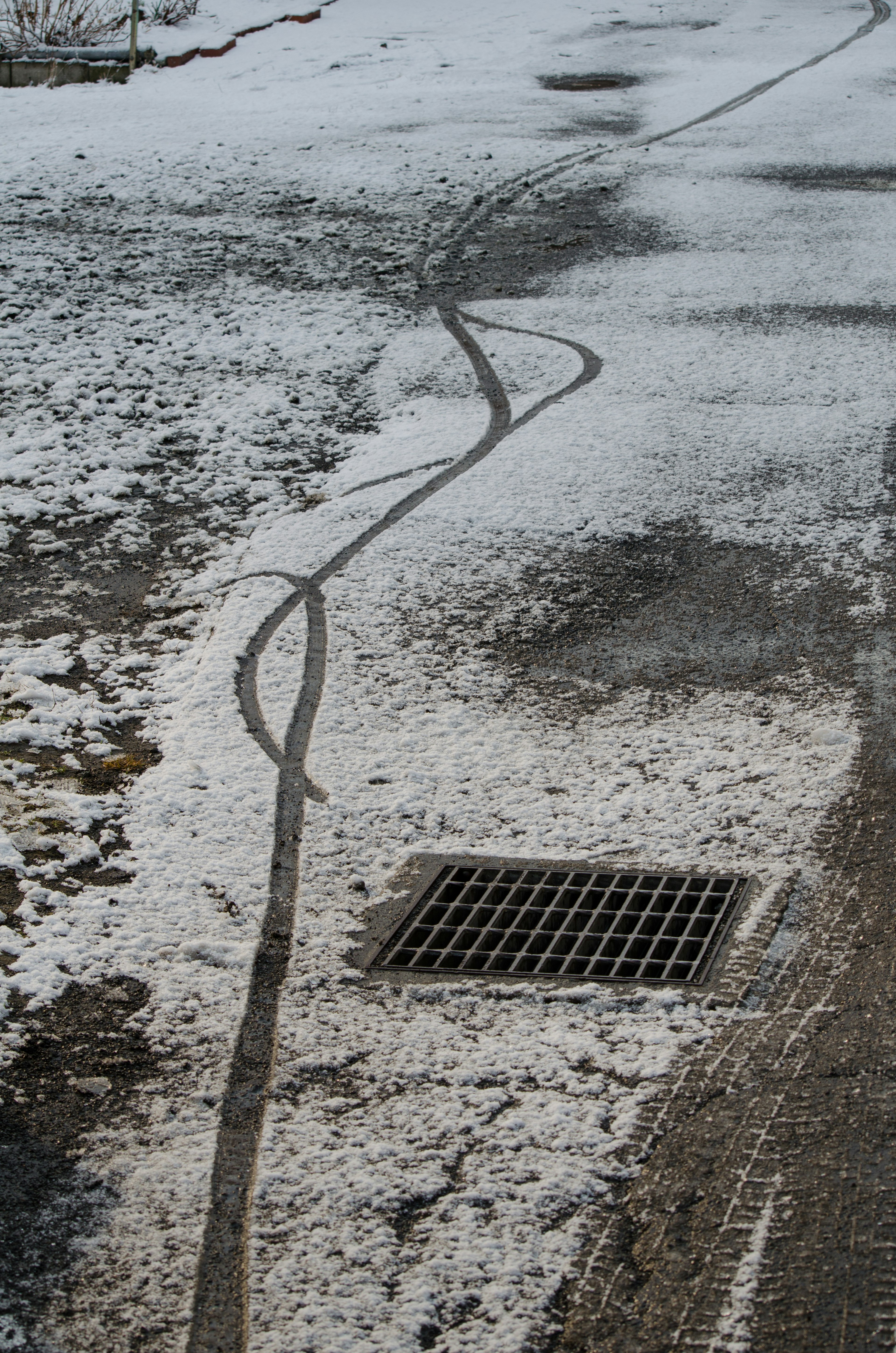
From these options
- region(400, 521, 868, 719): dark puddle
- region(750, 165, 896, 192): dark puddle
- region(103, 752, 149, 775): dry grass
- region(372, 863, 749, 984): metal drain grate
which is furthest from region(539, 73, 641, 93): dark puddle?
region(372, 863, 749, 984): metal drain grate

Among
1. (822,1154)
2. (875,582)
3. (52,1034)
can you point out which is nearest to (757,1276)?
(822,1154)

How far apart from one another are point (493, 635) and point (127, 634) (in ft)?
3.99

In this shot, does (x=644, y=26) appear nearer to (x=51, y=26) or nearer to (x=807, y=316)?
(x=51, y=26)

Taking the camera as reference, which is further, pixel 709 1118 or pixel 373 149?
pixel 373 149

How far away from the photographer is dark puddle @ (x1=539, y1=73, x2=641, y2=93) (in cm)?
1160

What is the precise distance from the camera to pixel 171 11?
13695mm

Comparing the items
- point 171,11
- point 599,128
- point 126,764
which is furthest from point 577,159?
point 126,764

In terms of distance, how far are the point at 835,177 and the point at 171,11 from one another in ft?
28.4

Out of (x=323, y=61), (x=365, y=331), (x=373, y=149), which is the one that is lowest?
(x=365, y=331)

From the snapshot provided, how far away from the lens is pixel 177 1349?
1962mm

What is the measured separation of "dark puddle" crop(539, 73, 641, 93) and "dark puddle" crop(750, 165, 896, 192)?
11.2 feet

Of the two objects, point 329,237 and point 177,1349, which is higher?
point 329,237

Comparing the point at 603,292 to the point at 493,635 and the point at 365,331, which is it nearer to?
the point at 365,331

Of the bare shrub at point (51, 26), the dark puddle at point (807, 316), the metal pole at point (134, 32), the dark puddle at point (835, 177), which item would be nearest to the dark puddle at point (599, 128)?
the dark puddle at point (835, 177)
